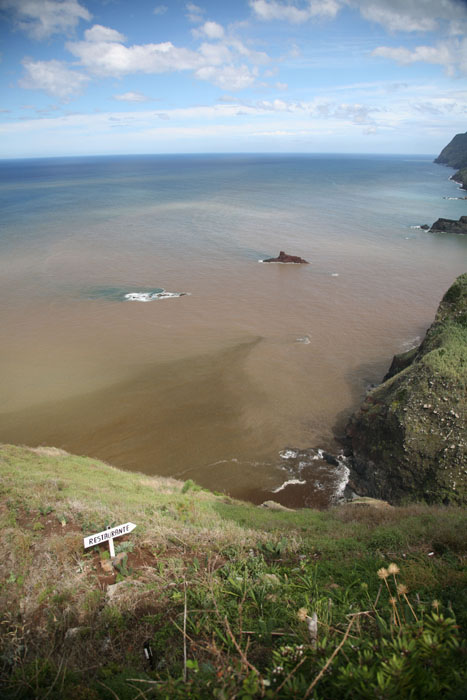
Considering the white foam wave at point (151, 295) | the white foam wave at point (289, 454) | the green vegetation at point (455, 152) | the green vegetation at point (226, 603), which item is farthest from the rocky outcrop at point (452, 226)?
the green vegetation at point (455, 152)

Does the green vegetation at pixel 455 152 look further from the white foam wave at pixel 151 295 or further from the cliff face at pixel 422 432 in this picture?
the cliff face at pixel 422 432

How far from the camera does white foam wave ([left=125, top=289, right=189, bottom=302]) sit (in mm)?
32562

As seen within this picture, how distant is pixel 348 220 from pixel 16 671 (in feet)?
218

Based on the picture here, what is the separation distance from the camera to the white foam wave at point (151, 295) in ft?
107

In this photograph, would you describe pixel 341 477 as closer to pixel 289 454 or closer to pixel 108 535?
pixel 289 454

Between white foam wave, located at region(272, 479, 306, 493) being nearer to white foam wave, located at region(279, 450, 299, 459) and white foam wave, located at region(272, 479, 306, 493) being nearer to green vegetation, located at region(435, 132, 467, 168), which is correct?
white foam wave, located at region(279, 450, 299, 459)

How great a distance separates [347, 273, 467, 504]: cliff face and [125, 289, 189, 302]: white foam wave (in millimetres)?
22249

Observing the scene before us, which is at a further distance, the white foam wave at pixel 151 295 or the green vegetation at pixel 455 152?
the green vegetation at pixel 455 152

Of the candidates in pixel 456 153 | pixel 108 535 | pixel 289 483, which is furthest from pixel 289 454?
pixel 456 153

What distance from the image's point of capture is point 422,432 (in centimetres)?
1229

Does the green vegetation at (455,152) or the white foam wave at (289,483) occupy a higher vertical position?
the green vegetation at (455,152)

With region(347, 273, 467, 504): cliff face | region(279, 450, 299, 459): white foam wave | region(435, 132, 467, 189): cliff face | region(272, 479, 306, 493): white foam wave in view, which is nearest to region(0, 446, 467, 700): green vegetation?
region(347, 273, 467, 504): cliff face

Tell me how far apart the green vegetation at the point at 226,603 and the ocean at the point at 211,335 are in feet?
21.7

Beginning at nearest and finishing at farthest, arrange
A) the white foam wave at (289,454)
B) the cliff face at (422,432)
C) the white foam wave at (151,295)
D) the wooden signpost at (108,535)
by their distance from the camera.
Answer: the wooden signpost at (108,535), the cliff face at (422,432), the white foam wave at (289,454), the white foam wave at (151,295)
